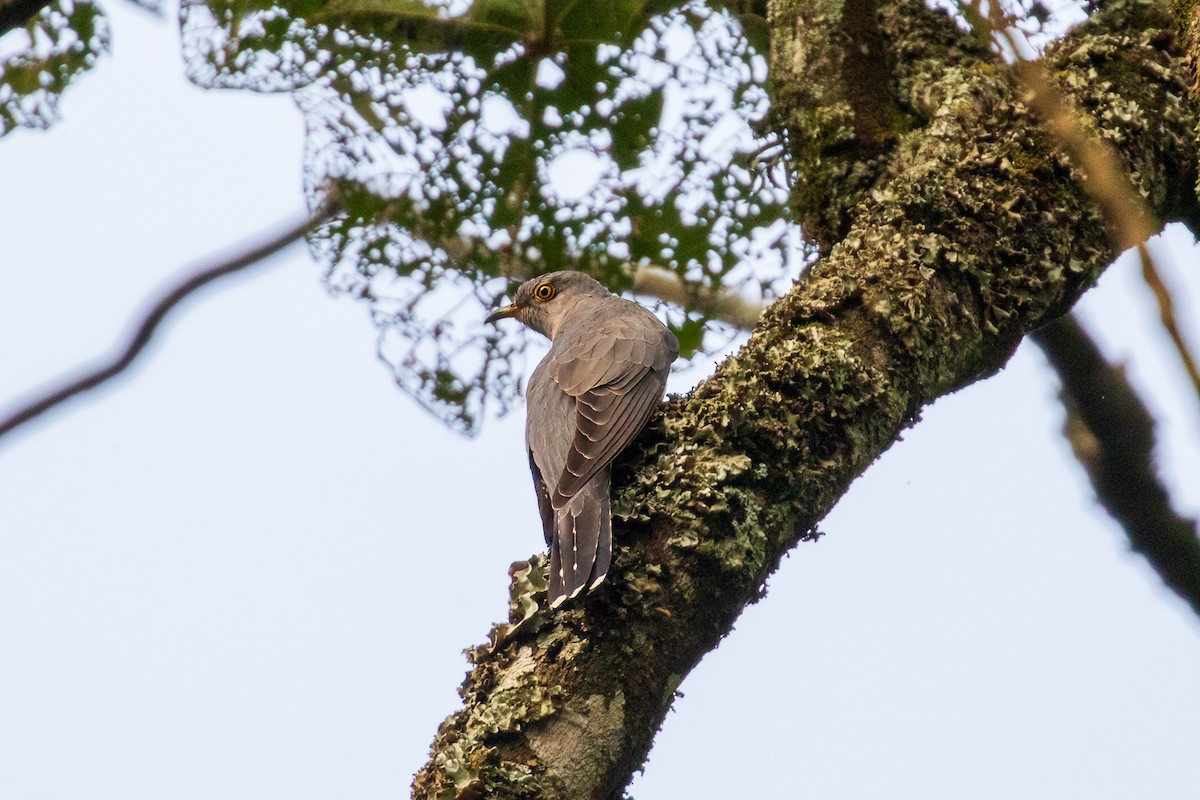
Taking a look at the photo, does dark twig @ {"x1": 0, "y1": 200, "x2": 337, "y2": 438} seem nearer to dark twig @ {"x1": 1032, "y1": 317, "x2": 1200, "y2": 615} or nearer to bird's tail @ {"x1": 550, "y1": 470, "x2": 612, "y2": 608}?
bird's tail @ {"x1": 550, "y1": 470, "x2": 612, "y2": 608}

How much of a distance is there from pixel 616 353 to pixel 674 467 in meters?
1.77

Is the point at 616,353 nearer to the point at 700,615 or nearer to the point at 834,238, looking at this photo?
the point at 834,238

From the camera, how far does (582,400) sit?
4.18 metres

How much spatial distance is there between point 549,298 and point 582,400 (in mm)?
1751

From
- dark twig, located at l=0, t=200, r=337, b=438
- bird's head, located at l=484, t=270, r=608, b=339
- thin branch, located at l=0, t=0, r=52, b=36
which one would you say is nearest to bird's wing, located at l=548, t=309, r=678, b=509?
bird's head, located at l=484, t=270, r=608, b=339

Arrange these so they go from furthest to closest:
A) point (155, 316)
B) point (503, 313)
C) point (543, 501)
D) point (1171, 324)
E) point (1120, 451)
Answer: point (503, 313) → point (155, 316) → point (543, 501) → point (1120, 451) → point (1171, 324)

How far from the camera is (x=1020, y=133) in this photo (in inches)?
130

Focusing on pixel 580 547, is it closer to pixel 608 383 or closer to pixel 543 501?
pixel 543 501

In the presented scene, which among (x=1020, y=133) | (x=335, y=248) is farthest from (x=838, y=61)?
(x=335, y=248)

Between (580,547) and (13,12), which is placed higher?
(13,12)

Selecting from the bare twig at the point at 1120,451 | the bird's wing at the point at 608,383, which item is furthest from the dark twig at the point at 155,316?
the bare twig at the point at 1120,451

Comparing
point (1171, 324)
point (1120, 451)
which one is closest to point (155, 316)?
point (1120, 451)

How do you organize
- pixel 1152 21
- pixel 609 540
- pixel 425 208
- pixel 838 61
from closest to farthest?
pixel 609 540 → pixel 1152 21 → pixel 838 61 → pixel 425 208

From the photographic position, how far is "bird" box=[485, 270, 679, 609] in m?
2.80
